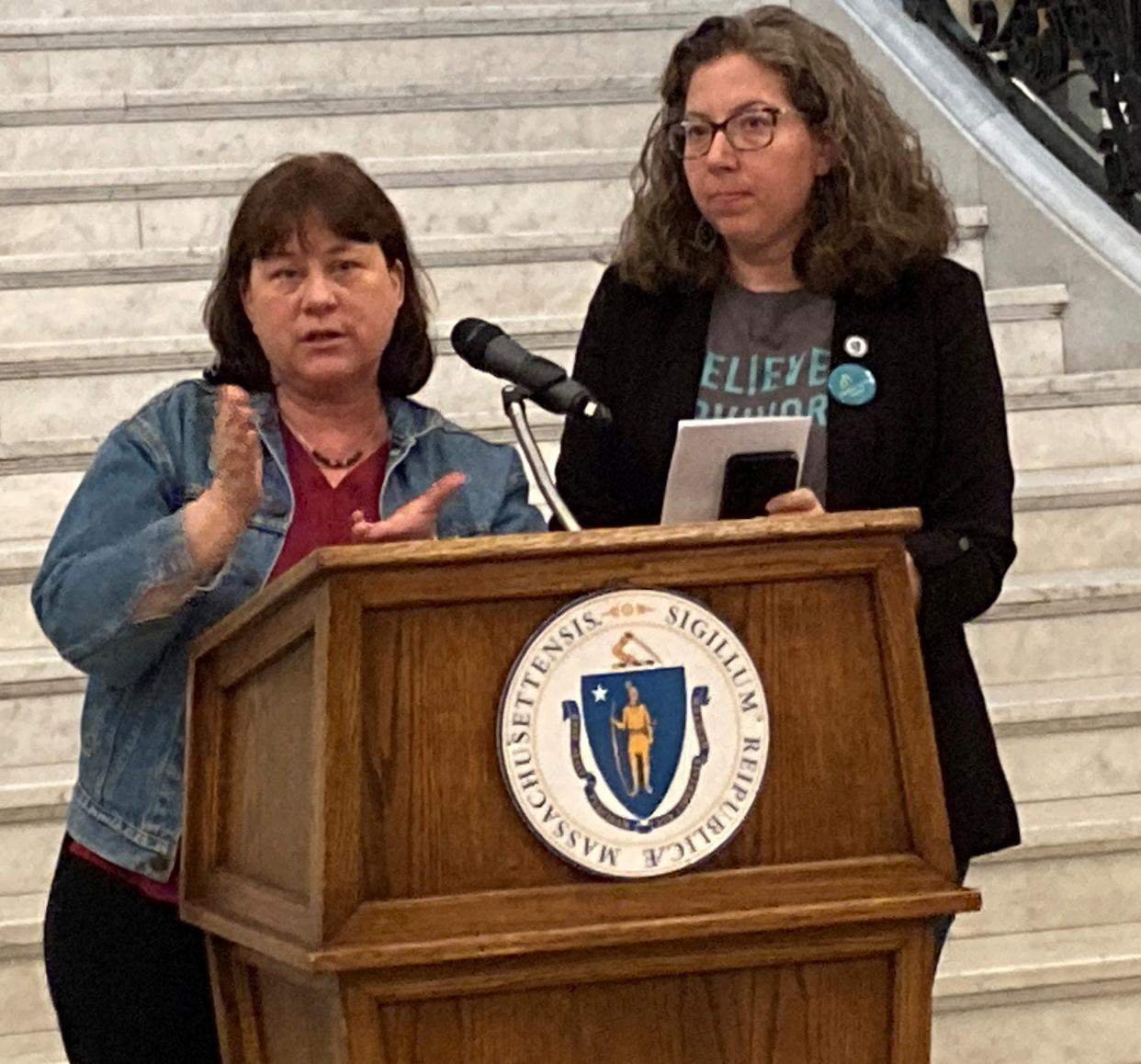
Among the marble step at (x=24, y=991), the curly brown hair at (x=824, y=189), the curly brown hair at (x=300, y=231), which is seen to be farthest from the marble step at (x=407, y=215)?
the curly brown hair at (x=300, y=231)

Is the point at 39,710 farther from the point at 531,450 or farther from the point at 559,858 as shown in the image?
the point at 559,858

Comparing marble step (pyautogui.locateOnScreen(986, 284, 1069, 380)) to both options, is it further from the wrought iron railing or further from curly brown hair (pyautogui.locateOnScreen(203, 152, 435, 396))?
curly brown hair (pyautogui.locateOnScreen(203, 152, 435, 396))

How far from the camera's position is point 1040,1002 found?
311 centimetres

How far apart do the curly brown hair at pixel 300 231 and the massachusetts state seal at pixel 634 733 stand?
488 millimetres

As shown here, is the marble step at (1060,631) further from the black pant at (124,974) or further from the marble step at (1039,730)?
the black pant at (124,974)

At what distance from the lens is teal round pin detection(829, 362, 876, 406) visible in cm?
204

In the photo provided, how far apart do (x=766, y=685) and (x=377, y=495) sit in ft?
1.51

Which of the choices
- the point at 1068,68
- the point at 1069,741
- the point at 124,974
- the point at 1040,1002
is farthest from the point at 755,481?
the point at 1068,68

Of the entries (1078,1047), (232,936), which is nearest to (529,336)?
(1078,1047)

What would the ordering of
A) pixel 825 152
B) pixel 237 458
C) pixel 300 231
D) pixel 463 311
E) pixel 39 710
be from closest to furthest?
1. pixel 237 458
2. pixel 300 231
3. pixel 825 152
4. pixel 39 710
5. pixel 463 311

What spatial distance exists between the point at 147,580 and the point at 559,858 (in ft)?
1.33

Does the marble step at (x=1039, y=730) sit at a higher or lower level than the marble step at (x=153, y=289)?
lower

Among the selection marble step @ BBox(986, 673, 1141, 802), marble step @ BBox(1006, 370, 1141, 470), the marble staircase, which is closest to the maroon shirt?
the marble staircase

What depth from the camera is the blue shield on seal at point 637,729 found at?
160 centimetres
